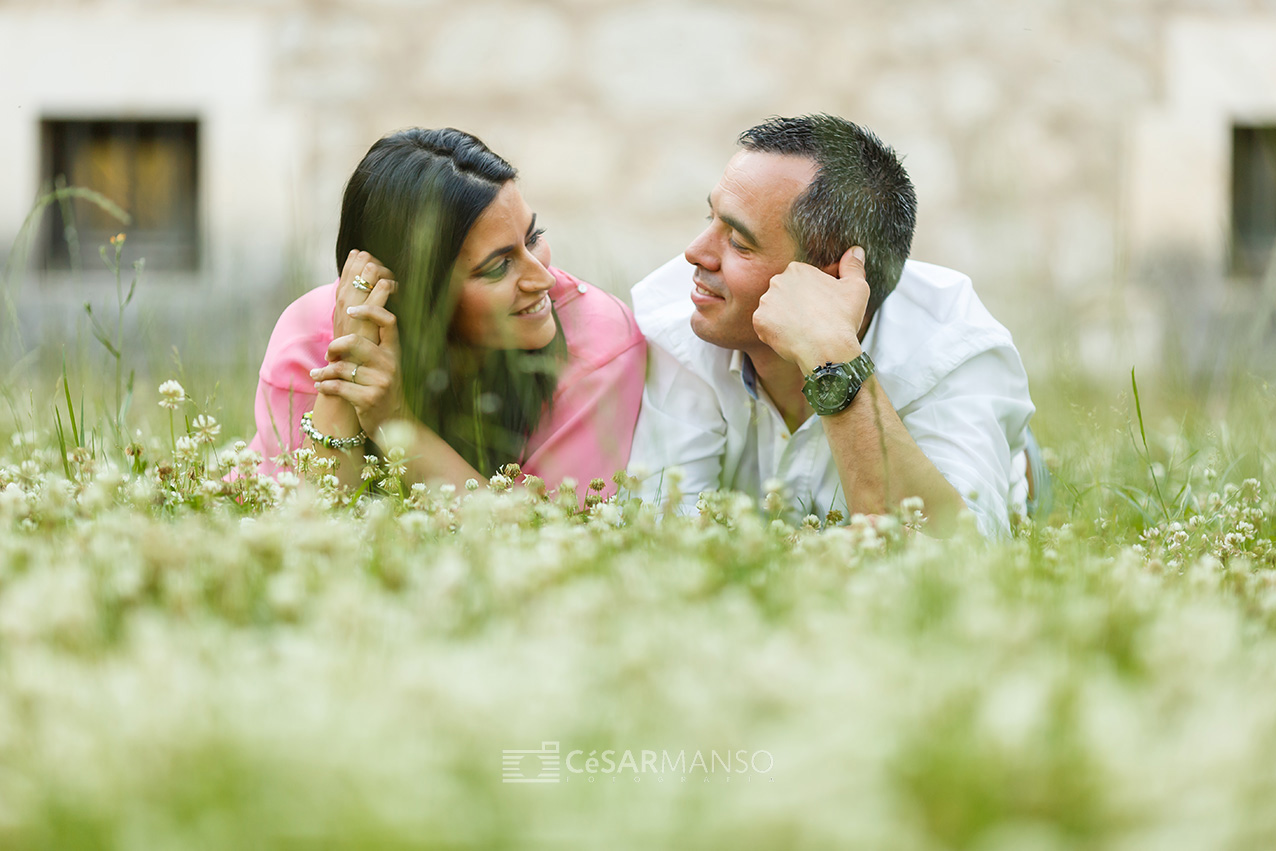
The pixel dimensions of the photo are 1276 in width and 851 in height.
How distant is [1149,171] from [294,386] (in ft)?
17.4

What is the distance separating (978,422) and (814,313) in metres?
0.51

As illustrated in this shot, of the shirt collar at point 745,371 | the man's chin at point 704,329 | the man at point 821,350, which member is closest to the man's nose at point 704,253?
the man at point 821,350

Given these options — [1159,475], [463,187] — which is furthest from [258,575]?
[1159,475]

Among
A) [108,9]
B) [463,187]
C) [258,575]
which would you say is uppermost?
[108,9]

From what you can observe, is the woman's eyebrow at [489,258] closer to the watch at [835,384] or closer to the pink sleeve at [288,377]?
the pink sleeve at [288,377]

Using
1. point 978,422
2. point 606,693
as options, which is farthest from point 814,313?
point 606,693

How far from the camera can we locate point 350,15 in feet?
20.4

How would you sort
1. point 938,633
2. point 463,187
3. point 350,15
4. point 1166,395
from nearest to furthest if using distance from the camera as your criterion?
point 938,633
point 463,187
point 1166,395
point 350,15

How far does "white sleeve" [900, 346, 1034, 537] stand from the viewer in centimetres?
273

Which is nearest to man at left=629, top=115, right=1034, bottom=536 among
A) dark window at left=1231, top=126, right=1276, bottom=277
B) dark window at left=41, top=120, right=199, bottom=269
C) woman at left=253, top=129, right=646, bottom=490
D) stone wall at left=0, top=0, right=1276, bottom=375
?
woman at left=253, top=129, right=646, bottom=490

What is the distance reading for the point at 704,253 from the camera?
3088mm

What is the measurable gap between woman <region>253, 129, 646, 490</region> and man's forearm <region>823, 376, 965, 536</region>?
0.60 metres

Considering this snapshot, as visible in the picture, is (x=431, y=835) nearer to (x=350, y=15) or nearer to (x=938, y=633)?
(x=938, y=633)
